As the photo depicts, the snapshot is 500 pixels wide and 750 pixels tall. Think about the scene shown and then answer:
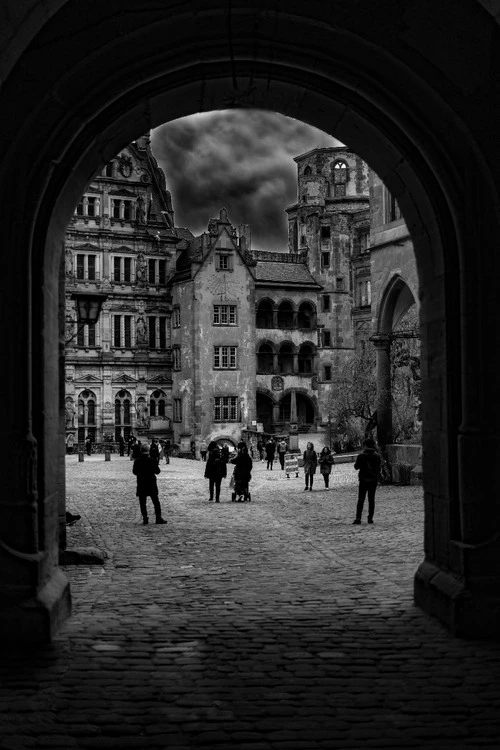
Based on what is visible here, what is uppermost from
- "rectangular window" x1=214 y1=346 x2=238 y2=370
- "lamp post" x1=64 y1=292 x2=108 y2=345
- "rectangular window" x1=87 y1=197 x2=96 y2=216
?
"rectangular window" x1=87 y1=197 x2=96 y2=216

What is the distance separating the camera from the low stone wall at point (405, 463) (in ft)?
78.6

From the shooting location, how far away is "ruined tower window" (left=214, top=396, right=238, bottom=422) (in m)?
55.3

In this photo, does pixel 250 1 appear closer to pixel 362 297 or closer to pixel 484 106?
pixel 484 106

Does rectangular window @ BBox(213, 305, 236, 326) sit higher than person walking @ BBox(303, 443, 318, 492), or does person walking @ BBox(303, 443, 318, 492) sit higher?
rectangular window @ BBox(213, 305, 236, 326)

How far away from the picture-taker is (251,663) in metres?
6.58

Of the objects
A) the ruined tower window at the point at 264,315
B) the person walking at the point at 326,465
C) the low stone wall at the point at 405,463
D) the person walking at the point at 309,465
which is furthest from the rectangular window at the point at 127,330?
the low stone wall at the point at 405,463

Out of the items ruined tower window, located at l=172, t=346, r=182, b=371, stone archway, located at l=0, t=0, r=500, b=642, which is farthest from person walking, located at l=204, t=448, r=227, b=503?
ruined tower window, located at l=172, t=346, r=182, b=371

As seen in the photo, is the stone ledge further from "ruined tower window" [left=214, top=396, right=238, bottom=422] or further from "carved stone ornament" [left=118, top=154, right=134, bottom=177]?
"carved stone ornament" [left=118, top=154, right=134, bottom=177]

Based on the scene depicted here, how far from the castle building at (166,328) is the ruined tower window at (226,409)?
0.07 meters

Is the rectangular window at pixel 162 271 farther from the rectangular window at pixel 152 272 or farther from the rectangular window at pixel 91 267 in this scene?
the rectangular window at pixel 91 267

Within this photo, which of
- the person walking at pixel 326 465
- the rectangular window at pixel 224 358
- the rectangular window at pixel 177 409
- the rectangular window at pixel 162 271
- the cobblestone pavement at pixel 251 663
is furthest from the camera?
the rectangular window at pixel 162 271

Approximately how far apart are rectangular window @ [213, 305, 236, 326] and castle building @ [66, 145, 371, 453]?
0.22 ft

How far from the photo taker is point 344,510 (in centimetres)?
1895

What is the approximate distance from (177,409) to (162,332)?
503 cm
